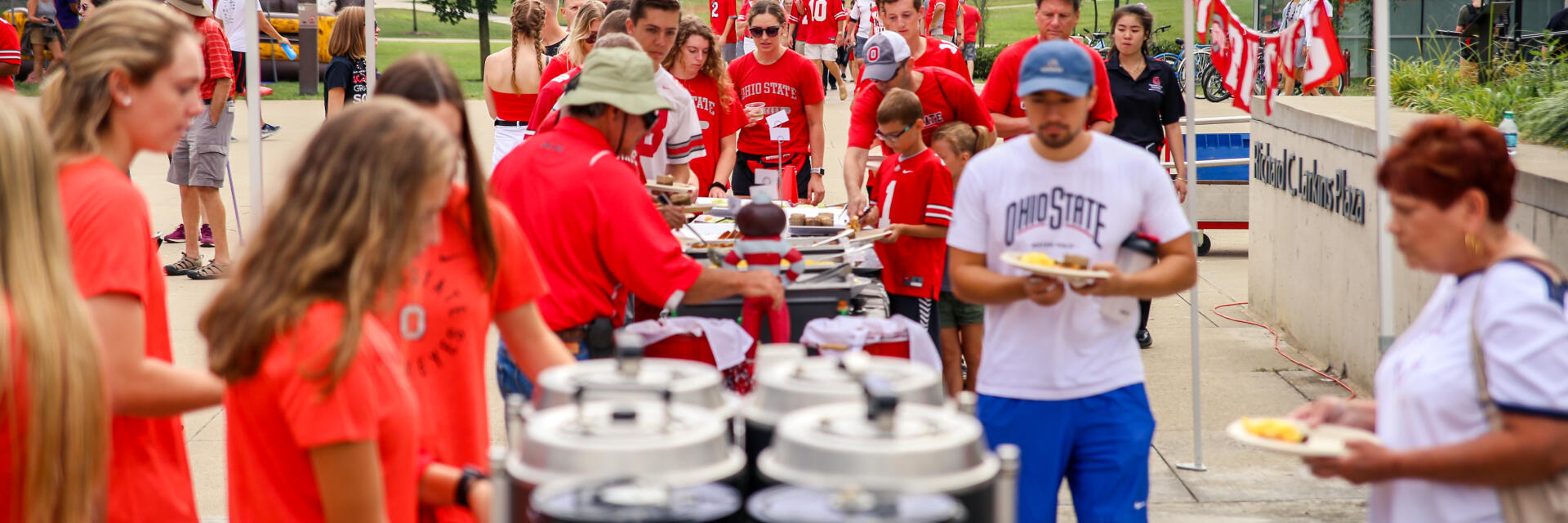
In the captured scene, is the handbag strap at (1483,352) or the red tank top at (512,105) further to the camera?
the red tank top at (512,105)

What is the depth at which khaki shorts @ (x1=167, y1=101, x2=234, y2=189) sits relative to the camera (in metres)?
9.04

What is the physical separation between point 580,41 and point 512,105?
1.06m

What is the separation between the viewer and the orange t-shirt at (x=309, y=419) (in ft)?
6.96

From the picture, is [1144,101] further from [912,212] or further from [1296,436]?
[1296,436]

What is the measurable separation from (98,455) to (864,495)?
1.42 m

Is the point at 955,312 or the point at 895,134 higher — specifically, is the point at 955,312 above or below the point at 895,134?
below

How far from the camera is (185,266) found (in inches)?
380

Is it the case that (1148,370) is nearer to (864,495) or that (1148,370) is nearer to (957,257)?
(957,257)

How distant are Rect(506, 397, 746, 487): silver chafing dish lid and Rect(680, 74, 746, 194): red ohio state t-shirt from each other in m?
5.69

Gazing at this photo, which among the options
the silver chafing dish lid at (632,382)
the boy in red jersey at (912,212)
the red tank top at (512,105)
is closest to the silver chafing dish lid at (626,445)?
the silver chafing dish lid at (632,382)

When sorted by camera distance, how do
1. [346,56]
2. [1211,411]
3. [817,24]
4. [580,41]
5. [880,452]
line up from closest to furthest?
1. [880,452]
2. [1211,411]
3. [580,41]
4. [346,56]
5. [817,24]

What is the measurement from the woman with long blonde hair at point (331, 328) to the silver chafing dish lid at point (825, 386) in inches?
23.8

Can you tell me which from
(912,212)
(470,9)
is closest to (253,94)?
(912,212)

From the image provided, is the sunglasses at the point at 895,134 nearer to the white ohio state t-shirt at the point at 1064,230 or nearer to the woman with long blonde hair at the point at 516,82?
the white ohio state t-shirt at the point at 1064,230
